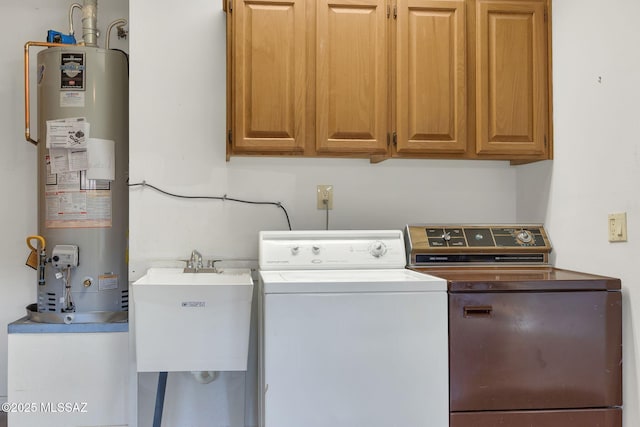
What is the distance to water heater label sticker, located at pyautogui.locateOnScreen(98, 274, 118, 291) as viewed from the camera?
218 centimetres

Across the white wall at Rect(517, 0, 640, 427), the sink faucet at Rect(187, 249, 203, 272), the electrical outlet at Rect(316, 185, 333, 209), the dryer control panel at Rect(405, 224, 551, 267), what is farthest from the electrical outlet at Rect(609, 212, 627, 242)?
the sink faucet at Rect(187, 249, 203, 272)

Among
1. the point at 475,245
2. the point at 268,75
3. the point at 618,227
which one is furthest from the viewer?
the point at 475,245

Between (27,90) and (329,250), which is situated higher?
(27,90)

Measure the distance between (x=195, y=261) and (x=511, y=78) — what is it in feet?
5.38

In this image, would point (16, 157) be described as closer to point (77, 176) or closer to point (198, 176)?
point (77, 176)

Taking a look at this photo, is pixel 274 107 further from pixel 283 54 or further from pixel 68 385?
pixel 68 385

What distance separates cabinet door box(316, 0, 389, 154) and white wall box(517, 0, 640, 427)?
77 cm

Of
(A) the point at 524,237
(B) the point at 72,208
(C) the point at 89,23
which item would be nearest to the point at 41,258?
(B) the point at 72,208

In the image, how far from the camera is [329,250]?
2053mm

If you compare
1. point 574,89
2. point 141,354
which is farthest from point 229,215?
point 574,89

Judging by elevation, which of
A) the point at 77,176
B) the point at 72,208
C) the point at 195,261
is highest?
the point at 77,176

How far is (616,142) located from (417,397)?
1153 mm

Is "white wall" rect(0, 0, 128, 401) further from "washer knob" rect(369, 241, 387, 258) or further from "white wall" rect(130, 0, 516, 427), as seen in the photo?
"washer knob" rect(369, 241, 387, 258)

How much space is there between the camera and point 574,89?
1.93 m
